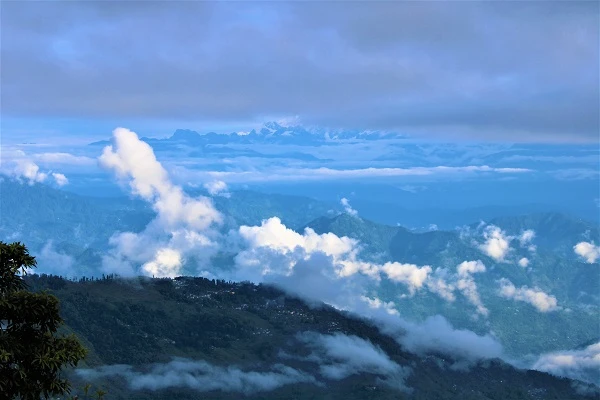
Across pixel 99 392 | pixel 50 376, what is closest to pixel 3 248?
pixel 50 376

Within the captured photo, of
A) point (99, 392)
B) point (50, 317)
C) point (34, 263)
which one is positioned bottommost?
point (99, 392)

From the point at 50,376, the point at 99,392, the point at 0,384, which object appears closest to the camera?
the point at 0,384

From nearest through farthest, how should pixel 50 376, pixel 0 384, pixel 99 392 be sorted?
pixel 0 384 → pixel 50 376 → pixel 99 392

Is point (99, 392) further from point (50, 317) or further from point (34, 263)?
point (34, 263)

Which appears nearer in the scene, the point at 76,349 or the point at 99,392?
the point at 76,349

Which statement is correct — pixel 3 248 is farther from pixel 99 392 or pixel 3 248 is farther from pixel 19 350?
pixel 99 392

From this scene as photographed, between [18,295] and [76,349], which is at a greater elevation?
[18,295]
